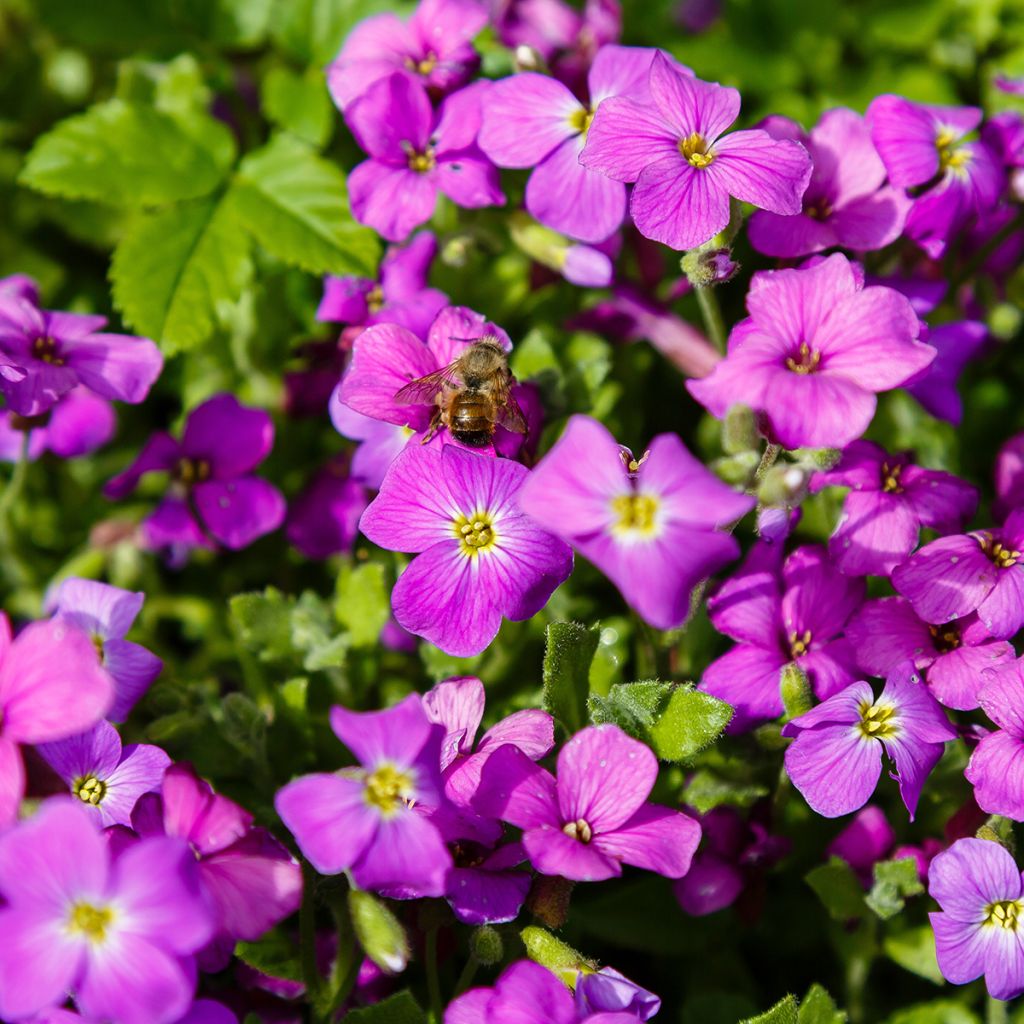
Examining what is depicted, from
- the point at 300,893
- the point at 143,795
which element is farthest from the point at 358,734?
the point at 143,795

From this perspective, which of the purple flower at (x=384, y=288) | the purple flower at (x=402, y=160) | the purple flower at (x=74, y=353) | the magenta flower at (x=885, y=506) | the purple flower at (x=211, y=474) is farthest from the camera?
the purple flower at (x=211, y=474)

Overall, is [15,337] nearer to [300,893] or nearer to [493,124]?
[493,124]

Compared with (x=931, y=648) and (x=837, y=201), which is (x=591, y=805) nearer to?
(x=931, y=648)

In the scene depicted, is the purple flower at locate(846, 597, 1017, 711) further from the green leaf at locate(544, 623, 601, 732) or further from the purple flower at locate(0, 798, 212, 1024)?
the purple flower at locate(0, 798, 212, 1024)

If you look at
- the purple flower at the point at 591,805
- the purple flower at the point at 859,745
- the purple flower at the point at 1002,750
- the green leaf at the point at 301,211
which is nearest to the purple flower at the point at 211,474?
the green leaf at the point at 301,211

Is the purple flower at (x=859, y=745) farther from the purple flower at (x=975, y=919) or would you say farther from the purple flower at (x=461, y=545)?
the purple flower at (x=461, y=545)

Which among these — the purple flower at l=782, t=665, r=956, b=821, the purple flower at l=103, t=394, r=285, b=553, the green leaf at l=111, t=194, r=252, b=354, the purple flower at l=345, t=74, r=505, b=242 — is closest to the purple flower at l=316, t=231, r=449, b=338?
the purple flower at l=345, t=74, r=505, b=242

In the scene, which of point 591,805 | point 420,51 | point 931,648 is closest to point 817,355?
point 931,648
